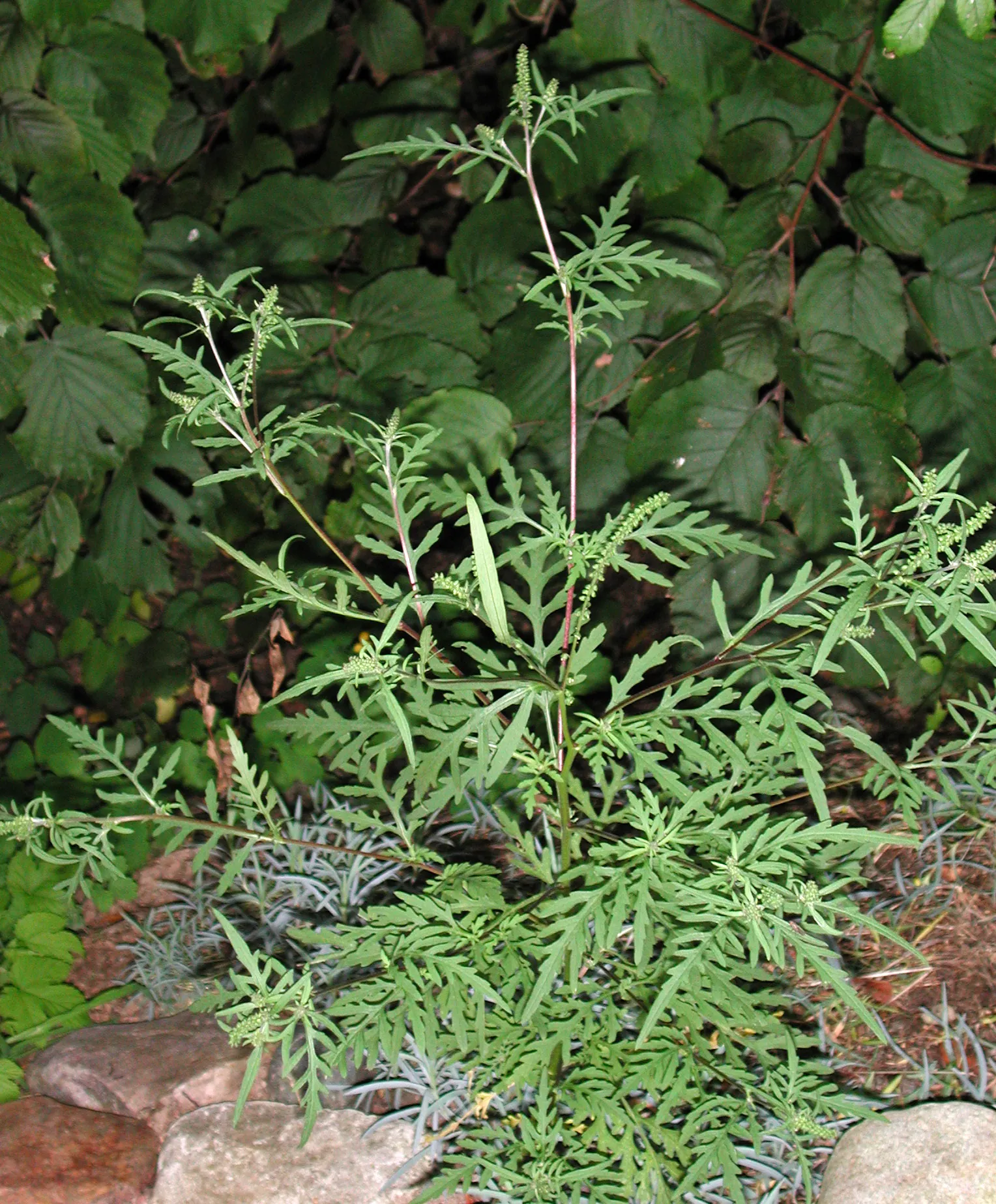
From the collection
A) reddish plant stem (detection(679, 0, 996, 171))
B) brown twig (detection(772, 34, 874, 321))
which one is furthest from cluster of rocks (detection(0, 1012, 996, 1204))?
reddish plant stem (detection(679, 0, 996, 171))

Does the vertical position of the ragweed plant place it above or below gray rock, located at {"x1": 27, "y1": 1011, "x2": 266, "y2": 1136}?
above

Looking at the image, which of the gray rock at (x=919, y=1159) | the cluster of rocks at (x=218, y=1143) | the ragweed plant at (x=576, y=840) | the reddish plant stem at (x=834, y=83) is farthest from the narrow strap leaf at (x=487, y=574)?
Answer: the reddish plant stem at (x=834, y=83)

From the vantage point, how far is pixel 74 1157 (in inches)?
56.1

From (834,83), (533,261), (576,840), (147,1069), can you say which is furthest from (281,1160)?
(834,83)

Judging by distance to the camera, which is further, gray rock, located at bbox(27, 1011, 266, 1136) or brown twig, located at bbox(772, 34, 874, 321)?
brown twig, located at bbox(772, 34, 874, 321)

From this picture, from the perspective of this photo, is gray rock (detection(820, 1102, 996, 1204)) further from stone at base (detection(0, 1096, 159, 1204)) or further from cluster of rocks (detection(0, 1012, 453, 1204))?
stone at base (detection(0, 1096, 159, 1204))

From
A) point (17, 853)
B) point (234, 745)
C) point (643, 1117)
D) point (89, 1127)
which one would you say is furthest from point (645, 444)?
point (17, 853)

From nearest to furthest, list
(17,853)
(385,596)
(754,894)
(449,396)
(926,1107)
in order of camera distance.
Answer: (754,894)
(385,596)
(926,1107)
(449,396)
(17,853)

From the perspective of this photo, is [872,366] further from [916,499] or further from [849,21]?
[916,499]

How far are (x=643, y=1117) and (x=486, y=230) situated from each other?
4.26 feet

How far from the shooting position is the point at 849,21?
1.67 metres

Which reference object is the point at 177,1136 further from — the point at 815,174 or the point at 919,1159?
the point at 815,174

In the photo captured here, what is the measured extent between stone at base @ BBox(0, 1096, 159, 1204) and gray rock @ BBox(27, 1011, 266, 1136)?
0.02 metres

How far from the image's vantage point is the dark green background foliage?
5.00 ft
